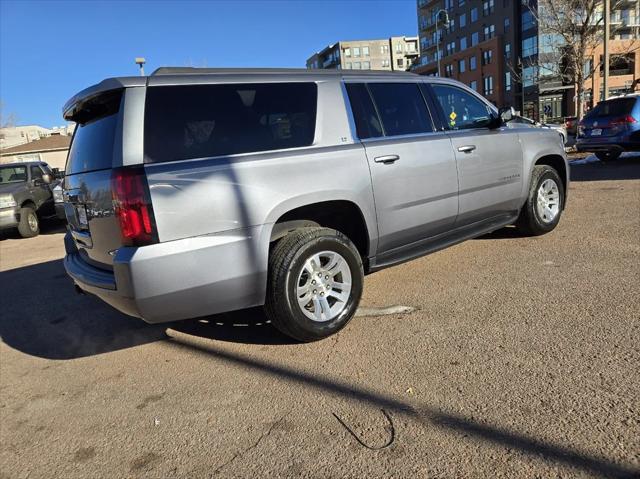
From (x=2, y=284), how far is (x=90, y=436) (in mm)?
4910

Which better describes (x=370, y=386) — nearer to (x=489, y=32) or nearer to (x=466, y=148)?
(x=466, y=148)

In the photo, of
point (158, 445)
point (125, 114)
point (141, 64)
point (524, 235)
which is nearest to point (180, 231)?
point (125, 114)

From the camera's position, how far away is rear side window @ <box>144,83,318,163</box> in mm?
3061

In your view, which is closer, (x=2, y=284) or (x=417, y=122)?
(x=417, y=122)

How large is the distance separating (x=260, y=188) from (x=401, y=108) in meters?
1.78

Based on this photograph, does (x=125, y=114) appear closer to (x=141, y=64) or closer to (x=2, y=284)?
(x=2, y=284)

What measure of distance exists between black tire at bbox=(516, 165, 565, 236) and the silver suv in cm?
117

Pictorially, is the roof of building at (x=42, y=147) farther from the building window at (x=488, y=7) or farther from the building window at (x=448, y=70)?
the building window at (x=488, y=7)

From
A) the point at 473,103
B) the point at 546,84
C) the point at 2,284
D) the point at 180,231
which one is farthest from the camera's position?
the point at 546,84

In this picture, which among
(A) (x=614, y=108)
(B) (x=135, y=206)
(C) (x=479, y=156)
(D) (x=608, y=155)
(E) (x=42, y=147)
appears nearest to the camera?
(B) (x=135, y=206)

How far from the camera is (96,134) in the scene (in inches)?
134

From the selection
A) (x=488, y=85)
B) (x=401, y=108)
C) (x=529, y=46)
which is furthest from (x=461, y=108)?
(x=488, y=85)

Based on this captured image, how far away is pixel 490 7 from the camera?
56.8 metres

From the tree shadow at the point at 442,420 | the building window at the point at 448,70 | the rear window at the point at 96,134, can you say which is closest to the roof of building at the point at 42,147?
the building window at the point at 448,70
